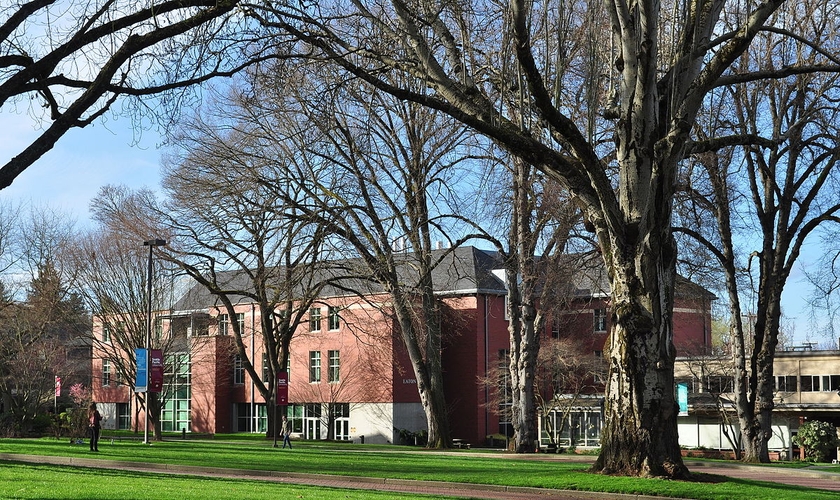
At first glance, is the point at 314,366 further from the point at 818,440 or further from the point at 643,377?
the point at 643,377

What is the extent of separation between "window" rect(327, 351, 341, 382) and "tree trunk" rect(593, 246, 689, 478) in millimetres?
49312

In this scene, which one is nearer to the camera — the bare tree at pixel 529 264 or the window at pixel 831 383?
the bare tree at pixel 529 264

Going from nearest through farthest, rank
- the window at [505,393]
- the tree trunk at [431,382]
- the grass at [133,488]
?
1. the grass at [133,488]
2. the tree trunk at [431,382]
3. the window at [505,393]

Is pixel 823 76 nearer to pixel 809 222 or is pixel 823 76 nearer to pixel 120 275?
pixel 809 222

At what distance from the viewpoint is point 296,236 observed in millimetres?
33938

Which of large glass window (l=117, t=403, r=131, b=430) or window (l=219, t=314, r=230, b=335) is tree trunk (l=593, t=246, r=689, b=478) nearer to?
window (l=219, t=314, r=230, b=335)

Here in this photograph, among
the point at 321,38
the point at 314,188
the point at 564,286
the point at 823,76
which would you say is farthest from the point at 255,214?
the point at 823,76

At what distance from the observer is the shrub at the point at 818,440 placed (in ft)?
145

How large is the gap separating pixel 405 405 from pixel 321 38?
49144mm

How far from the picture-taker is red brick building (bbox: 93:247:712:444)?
63.9 meters

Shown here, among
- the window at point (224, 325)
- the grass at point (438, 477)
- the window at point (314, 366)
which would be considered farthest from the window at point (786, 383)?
the window at point (224, 325)

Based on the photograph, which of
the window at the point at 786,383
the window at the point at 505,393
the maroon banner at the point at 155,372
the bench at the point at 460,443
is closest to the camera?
the maroon banner at the point at 155,372

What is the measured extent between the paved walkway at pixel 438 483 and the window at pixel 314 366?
40781 millimetres

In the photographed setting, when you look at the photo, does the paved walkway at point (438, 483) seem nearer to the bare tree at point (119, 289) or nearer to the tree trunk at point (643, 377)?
the tree trunk at point (643, 377)
